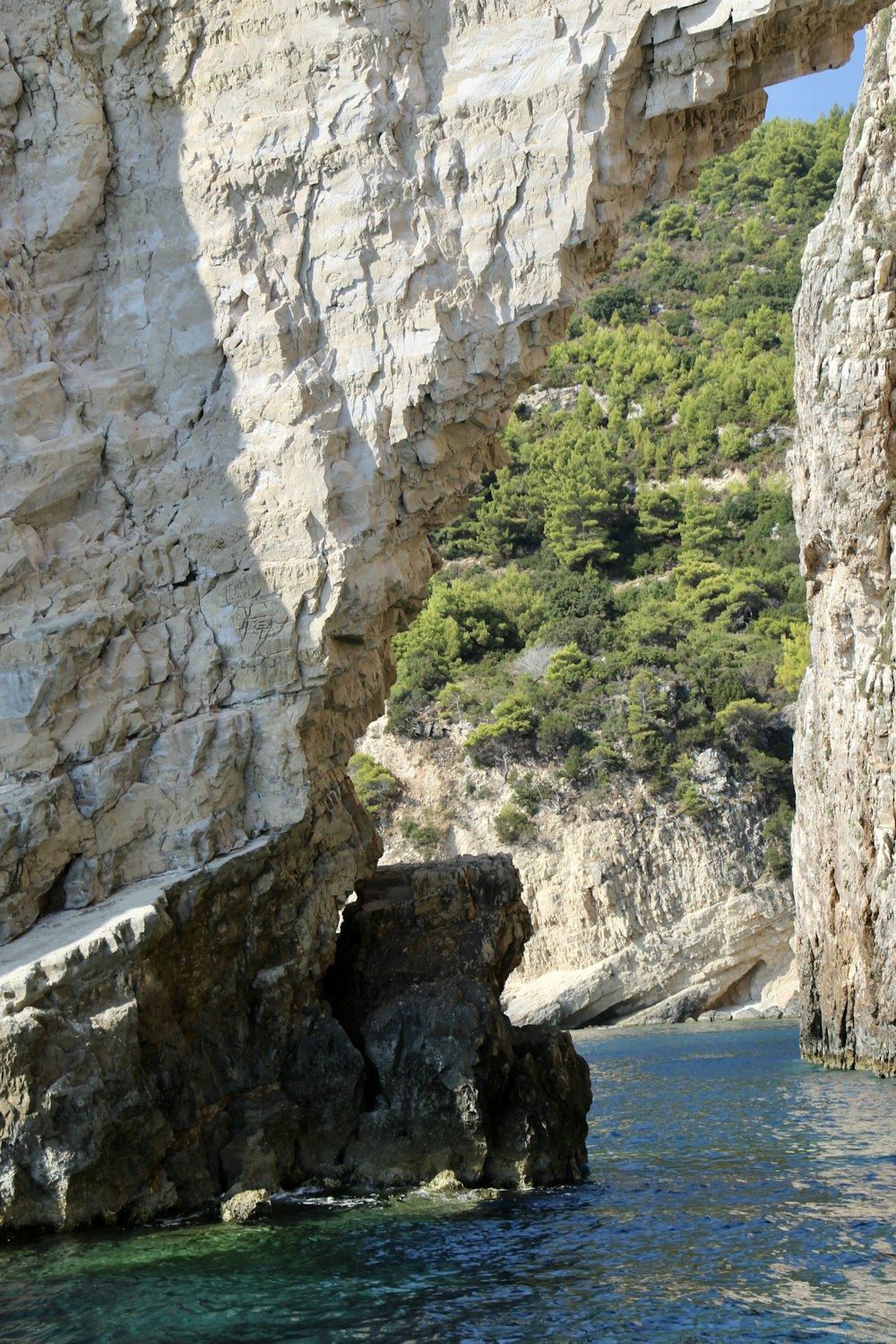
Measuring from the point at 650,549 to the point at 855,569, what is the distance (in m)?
22.4

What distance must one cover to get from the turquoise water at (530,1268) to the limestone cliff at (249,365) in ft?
4.97

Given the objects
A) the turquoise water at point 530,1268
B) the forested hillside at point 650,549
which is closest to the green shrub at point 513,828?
the forested hillside at point 650,549

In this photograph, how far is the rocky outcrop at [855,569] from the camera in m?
18.8

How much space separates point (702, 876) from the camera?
105 ft

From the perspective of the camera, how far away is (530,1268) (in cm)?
837

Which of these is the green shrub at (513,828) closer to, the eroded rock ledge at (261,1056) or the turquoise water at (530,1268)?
the eroded rock ledge at (261,1056)

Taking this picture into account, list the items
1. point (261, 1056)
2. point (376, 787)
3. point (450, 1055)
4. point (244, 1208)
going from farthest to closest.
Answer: point (376, 787) < point (261, 1056) < point (450, 1055) < point (244, 1208)

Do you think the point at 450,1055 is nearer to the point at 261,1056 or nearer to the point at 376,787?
the point at 261,1056

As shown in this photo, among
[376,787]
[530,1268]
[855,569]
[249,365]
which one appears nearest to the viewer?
[530,1268]

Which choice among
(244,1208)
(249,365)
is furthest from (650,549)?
(244,1208)

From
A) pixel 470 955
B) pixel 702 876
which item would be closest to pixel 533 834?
pixel 702 876

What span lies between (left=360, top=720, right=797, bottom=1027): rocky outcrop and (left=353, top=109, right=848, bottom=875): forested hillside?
0.56m

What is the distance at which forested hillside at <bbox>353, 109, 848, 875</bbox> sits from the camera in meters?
34.0

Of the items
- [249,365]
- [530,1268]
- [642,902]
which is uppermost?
[249,365]
